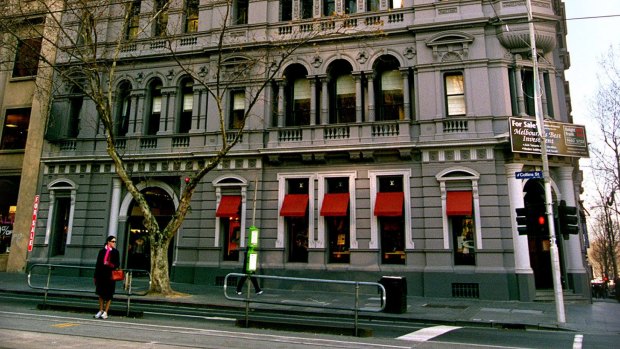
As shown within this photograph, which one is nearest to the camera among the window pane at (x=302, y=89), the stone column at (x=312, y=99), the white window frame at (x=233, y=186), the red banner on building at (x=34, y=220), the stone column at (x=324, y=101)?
the white window frame at (x=233, y=186)

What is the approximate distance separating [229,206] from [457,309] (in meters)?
11.3

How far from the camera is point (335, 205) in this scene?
19.6 metres

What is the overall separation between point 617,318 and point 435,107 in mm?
10331

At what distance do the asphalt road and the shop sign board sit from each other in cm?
825

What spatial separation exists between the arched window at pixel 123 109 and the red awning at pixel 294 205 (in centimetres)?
1060

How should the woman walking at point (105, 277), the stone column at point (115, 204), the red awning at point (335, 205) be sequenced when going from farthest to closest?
1. the stone column at point (115, 204)
2. the red awning at point (335, 205)
3. the woman walking at point (105, 277)

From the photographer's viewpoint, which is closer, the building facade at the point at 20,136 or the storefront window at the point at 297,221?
the storefront window at the point at 297,221

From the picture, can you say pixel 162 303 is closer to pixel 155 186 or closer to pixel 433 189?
pixel 155 186

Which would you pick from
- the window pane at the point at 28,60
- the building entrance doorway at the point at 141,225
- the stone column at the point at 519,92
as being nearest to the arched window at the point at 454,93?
the stone column at the point at 519,92

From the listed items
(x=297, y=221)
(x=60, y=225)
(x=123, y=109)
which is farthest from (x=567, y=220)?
(x=60, y=225)

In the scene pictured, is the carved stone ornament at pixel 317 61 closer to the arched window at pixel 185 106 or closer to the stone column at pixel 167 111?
the arched window at pixel 185 106

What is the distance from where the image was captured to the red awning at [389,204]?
1869 centimetres

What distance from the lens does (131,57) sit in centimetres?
2414

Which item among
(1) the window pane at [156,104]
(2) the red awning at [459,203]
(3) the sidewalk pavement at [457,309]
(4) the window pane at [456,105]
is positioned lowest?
(3) the sidewalk pavement at [457,309]
